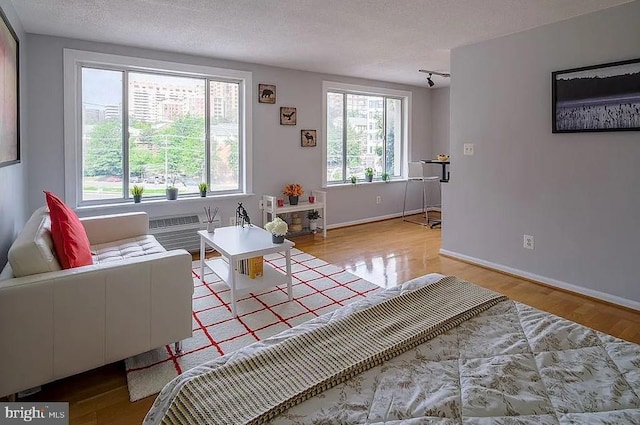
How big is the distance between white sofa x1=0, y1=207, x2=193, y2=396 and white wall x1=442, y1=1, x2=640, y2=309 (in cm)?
301

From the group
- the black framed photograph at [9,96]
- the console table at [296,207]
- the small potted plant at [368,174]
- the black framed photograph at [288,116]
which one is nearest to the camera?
the black framed photograph at [9,96]

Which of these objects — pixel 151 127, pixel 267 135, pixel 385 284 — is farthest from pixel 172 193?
pixel 385 284

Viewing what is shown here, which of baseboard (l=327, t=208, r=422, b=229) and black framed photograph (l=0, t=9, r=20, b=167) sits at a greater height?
black framed photograph (l=0, t=9, r=20, b=167)

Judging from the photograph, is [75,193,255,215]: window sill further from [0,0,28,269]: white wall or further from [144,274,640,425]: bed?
[144,274,640,425]: bed

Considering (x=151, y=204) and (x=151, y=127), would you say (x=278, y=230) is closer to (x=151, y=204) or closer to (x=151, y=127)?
(x=151, y=204)

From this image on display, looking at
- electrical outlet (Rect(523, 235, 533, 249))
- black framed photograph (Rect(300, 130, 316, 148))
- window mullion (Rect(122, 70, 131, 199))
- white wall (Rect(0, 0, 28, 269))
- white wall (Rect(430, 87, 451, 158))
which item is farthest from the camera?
white wall (Rect(430, 87, 451, 158))

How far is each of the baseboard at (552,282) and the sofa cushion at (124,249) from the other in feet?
9.94

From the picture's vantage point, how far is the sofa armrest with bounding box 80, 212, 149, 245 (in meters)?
3.14

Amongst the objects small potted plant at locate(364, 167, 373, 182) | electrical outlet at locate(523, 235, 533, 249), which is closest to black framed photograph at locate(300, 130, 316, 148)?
small potted plant at locate(364, 167, 373, 182)

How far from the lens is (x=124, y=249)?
9.77 feet

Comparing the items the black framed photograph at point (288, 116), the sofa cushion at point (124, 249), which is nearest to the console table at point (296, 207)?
the black framed photograph at point (288, 116)

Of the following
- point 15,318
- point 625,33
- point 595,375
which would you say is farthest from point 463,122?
point 15,318

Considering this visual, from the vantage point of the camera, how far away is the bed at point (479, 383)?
3.03ft

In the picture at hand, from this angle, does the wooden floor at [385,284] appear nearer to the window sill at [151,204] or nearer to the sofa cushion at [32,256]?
the sofa cushion at [32,256]
